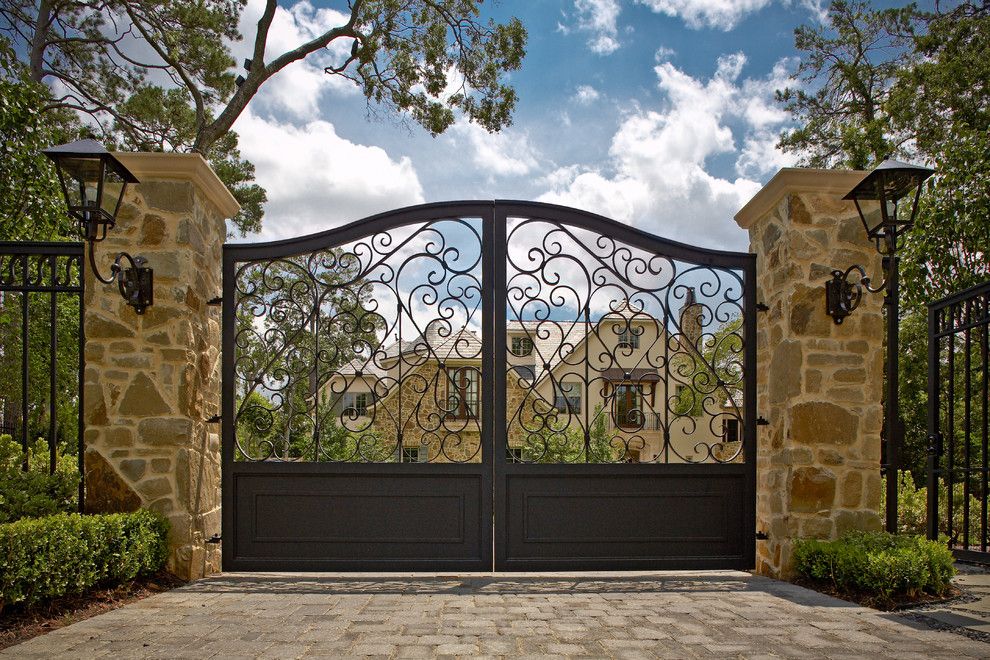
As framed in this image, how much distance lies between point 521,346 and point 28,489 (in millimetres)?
3586

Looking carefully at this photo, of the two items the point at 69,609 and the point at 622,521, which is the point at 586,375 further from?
the point at 69,609

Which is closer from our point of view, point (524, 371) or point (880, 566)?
point (880, 566)

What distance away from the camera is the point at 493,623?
157 inches

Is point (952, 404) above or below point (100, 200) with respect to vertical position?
below

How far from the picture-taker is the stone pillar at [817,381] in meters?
5.16

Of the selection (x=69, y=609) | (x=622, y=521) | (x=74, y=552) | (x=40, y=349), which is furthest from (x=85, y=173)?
(x=40, y=349)

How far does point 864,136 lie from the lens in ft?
45.5

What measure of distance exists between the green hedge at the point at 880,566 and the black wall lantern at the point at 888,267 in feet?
1.39

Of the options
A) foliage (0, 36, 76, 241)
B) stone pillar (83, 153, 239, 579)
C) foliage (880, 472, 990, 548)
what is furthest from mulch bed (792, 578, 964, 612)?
foliage (0, 36, 76, 241)

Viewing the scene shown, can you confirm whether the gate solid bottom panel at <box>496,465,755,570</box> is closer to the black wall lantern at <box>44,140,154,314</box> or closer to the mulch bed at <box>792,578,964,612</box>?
the mulch bed at <box>792,578,964,612</box>

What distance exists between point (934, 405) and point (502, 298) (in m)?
3.56

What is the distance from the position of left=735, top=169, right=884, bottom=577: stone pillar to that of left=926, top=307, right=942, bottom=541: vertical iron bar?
30.5 inches

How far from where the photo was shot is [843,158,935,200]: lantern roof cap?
4.69 metres

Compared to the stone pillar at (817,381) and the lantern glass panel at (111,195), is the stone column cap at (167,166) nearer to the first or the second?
the lantern glass panel at (111,195)
